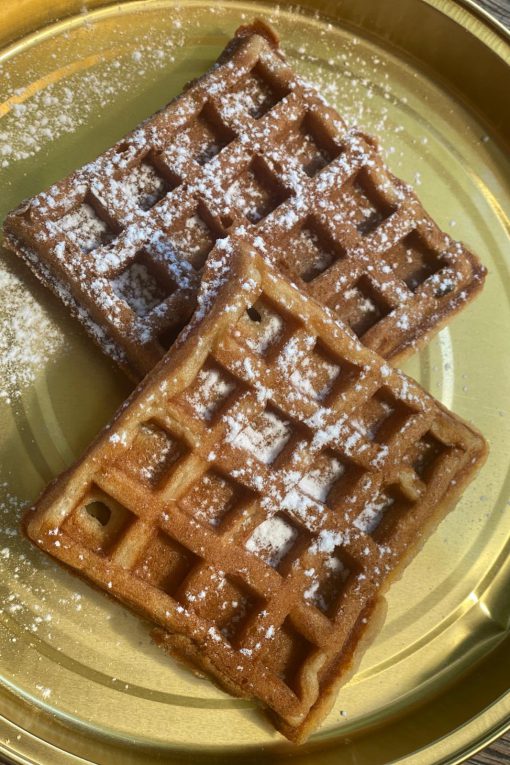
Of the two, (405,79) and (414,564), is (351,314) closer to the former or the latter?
(414,564)

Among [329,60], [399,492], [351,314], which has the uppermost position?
[329,60]

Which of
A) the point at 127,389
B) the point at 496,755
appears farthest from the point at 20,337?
the point at 496,755

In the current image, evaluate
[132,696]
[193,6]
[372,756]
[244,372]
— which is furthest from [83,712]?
[193,6]

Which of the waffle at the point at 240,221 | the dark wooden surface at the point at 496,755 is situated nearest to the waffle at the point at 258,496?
the waffle at the point at 240,221

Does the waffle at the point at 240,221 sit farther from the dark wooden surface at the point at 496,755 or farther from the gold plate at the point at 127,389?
the dark wooden surface at the point at 496,755

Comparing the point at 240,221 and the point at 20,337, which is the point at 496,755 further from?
the point at 20,337

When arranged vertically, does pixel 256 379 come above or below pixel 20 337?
above
